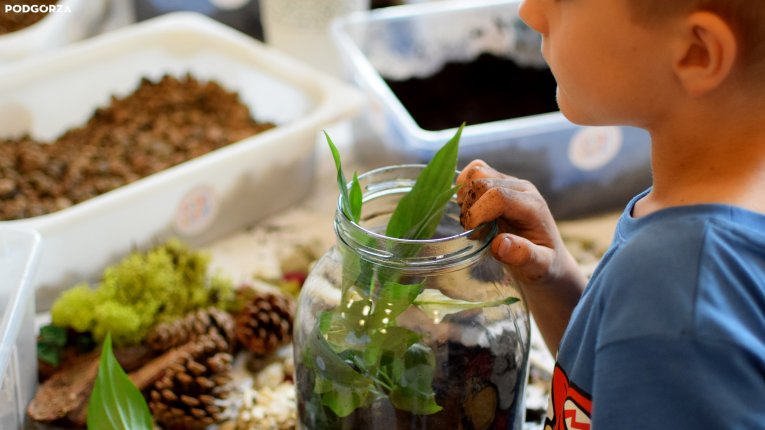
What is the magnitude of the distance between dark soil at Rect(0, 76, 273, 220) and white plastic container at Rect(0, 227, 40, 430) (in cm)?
17

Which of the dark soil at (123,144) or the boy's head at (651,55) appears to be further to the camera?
the dark soil at (123,144)

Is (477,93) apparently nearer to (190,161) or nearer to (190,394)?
(190,161)

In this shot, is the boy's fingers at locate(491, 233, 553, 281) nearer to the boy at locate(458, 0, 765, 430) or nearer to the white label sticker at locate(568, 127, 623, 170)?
the boy at locate(458, 0, 765, 430)

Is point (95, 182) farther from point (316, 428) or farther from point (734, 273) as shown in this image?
point (734, 273)

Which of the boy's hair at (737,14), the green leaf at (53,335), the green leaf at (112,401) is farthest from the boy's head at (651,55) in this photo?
the green leaf at (53,335)

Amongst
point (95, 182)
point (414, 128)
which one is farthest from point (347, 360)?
point (95, 182)

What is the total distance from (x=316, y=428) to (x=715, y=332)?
0.28 meters

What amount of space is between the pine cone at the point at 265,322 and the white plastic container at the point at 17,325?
165 mm

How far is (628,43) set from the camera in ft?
1.29

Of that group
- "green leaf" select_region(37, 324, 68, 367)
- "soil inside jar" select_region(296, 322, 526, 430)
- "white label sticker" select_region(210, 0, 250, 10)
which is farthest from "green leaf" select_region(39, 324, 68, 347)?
"white label sticker" select_region(210, 0, 250, 10)

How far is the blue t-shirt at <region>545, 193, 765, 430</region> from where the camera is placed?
37 cm

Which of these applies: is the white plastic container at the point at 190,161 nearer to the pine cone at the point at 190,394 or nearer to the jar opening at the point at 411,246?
the pine cone at the point at 190,394

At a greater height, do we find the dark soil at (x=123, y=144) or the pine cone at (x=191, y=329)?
the dark soil at (x=123, y=144)

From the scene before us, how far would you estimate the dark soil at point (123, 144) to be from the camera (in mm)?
857
